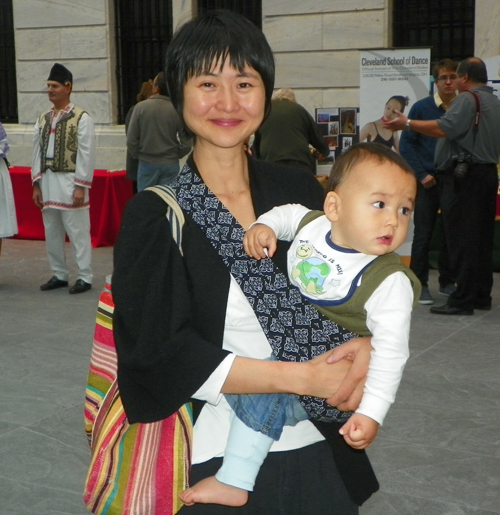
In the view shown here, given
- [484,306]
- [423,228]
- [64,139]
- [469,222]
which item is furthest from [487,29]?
[64,139]

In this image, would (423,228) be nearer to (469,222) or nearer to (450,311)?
(469,222)

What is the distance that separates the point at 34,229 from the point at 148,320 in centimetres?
1000

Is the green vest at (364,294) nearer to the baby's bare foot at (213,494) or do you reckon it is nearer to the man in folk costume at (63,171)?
the baby's bare foot at (213,494)

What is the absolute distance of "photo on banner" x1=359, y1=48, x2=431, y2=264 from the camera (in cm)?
864

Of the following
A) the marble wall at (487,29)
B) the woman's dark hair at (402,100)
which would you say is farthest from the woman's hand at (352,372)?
the marble wall at (487,29)

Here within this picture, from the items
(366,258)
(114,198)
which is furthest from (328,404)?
(114,198)

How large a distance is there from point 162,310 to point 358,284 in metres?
0.42

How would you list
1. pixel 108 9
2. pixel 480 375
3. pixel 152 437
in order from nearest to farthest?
pixel 152 437, pixel 480 375, pixel 108 9

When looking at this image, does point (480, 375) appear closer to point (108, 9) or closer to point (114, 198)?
point (114, 198)

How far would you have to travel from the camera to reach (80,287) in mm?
8391

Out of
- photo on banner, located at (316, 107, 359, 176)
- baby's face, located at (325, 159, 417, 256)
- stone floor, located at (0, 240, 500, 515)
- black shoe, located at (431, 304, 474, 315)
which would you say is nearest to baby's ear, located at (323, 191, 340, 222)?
baby's face, located at (325, 159, 417, 256)

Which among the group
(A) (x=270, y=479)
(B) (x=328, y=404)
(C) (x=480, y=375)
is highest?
(B) (x=328, y=404)

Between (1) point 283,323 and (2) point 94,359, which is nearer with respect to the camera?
(1) point 283,323

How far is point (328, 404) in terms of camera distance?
76.4 inches
